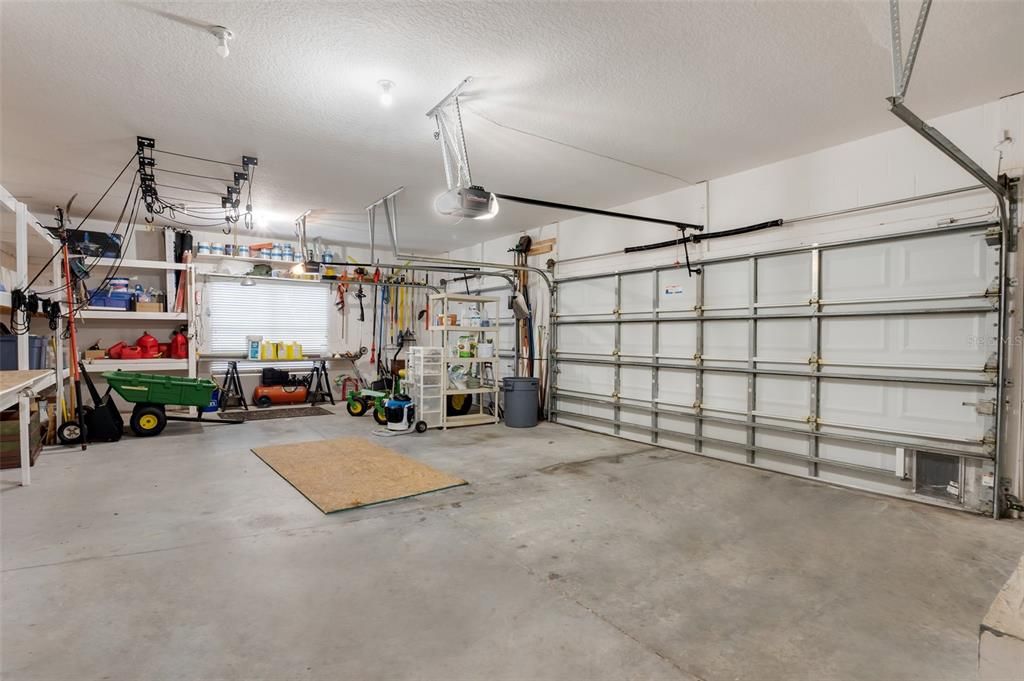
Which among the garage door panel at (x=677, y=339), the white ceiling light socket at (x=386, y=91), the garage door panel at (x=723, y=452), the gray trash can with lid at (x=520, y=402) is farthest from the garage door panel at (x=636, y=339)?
the white ceiling light socket at (x=386, y=91)

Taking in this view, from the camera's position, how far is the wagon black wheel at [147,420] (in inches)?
241

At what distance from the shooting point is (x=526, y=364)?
8047 millimetres

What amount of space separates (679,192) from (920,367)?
3.09 meters

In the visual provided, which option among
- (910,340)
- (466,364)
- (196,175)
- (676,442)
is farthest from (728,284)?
(196,175)

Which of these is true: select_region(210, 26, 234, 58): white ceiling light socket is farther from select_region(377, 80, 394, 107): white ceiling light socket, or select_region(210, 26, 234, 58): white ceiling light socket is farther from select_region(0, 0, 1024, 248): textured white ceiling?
select_region(377, 80, 394, 107): white ceiling light socket

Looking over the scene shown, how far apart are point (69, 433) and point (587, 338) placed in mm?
6521

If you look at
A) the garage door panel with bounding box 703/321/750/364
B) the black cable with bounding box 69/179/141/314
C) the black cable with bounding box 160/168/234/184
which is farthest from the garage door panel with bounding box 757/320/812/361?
the black cable with bounding box 69/179/141/314

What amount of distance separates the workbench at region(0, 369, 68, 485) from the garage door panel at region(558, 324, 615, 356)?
18.9 ft

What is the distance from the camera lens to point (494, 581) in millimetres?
2629

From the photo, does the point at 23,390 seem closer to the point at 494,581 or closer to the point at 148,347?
the point at 494,581

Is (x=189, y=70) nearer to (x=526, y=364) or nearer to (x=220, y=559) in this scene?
(x=220, y=559)

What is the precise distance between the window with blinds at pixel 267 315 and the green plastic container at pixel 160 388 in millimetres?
2470

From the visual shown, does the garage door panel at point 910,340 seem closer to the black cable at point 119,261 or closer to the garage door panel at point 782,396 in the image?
the garage door panel at point 782,396

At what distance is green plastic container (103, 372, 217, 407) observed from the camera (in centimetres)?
601
